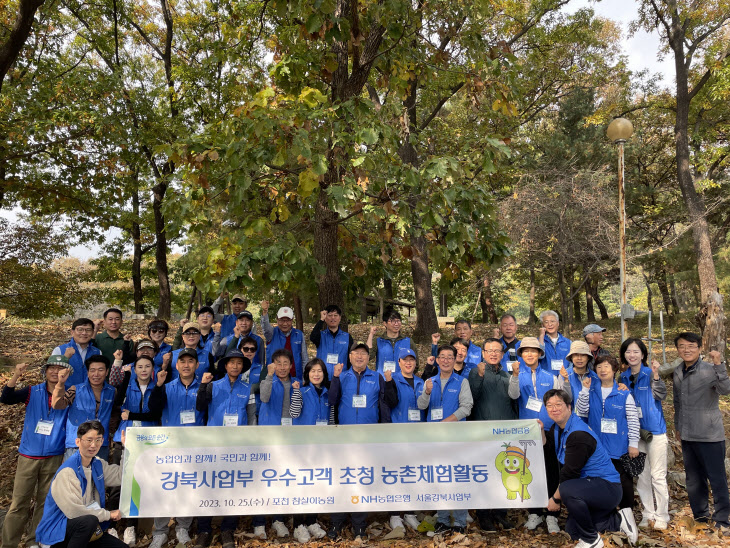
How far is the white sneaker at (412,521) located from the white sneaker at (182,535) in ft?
6.87

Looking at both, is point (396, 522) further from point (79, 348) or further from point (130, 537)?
point (79, 348)

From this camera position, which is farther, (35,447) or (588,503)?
(35,447)

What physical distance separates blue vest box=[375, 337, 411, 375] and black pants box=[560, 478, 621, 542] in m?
2.38

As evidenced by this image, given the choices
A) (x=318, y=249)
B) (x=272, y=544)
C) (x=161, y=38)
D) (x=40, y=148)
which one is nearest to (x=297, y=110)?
(x=318, y=249)

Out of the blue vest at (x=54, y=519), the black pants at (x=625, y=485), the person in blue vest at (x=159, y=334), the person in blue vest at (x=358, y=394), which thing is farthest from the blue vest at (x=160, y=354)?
the black pants at (x=625, y=485)

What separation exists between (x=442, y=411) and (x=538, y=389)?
3.27ft

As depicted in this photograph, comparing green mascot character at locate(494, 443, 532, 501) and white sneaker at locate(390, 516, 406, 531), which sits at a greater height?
green mascot character at locate(494, 443, 532, 501)

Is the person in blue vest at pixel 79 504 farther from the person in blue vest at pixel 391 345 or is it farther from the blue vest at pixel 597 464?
the blue vest at pixel 597 464

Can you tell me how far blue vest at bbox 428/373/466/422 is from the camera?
5207 mm

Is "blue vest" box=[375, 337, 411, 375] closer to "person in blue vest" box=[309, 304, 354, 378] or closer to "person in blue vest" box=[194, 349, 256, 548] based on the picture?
"person in blue vest" box=[309, 304, 354, 378]

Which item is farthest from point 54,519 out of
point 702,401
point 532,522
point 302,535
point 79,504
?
point 702,401

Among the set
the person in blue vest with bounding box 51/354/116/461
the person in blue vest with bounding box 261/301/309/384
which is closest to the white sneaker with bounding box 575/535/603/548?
the person in blue vest with bounding box 261/301/309/384

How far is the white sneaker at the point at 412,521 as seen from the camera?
5.02 meters

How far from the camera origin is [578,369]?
511 centimetres
